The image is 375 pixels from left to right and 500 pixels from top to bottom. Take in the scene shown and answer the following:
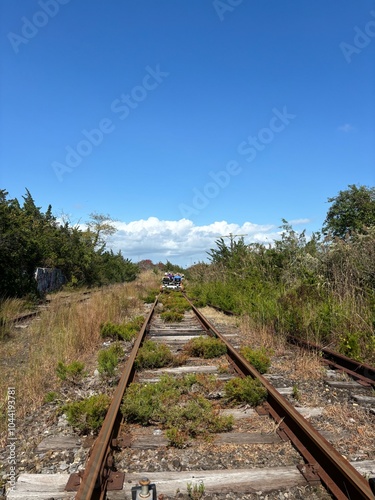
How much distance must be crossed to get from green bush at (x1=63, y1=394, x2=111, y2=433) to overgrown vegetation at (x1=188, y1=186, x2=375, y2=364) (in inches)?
159

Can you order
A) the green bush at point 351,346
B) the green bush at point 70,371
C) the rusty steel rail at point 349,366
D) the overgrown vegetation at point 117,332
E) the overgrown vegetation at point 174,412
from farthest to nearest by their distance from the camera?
the overgrown vegetation at point 117,332
the green bush at point 351,346
the green bush at point 70,371
the rusty steel rail at point 349,366
the overgrown vegetation at point 174,412

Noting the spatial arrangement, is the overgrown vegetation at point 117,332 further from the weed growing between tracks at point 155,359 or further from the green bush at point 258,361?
the green bush at point 258,361

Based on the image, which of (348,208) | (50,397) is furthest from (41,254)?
(348,208)

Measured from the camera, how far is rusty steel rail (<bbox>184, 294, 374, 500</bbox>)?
2565 millimetres

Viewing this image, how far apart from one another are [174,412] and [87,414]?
86 cm

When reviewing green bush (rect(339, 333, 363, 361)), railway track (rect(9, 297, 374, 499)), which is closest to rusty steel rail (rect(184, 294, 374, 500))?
railway track (rect(9, 297, 374, 499))

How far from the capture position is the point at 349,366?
228 inches

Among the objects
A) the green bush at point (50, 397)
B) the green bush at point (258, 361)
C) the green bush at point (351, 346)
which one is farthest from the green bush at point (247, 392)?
the green bush at point (351, 346)

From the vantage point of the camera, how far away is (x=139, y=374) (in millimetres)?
5738

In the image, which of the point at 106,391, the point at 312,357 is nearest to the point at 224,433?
the point at 106,391

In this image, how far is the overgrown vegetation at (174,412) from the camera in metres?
3.68

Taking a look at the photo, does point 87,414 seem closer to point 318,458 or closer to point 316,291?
point 318,458

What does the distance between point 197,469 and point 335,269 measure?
7300 millimetres

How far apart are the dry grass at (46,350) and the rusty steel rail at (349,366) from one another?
12.4ft
